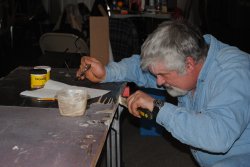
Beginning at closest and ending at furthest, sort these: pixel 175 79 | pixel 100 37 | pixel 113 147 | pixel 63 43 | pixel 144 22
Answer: pixel 175 79
pixel 113 147
pixel 100 37
pixel 63 43
pixel 144 22

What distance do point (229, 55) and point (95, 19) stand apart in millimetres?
1604

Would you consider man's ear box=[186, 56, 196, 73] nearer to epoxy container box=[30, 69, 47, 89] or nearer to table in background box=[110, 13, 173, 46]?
epoxy container box=[30, 69, 47, 89]

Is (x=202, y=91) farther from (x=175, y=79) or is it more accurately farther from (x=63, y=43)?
(x=63, y=43)

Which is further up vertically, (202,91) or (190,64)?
(190,64)

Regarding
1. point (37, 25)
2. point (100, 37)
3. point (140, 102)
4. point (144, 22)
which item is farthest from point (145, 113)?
point (37, 25)

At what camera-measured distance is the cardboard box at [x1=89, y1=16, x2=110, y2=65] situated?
2969 mm

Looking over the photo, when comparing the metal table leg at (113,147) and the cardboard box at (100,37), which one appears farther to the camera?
the cardboard box at (100,37)

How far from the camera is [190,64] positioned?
1.54 m

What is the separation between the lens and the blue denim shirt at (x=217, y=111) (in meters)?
1.33

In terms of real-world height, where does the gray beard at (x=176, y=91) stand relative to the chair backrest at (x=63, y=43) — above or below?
below

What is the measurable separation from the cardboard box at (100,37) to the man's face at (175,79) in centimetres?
144

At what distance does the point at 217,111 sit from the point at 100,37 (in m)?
1.81

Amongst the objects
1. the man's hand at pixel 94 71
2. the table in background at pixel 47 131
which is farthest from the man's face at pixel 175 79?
the man's hand at pixel 94 71

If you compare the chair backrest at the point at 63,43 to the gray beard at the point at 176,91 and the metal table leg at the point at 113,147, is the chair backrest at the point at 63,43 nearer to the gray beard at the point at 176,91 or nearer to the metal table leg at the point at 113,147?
the metal table leg at the point at 113,147
